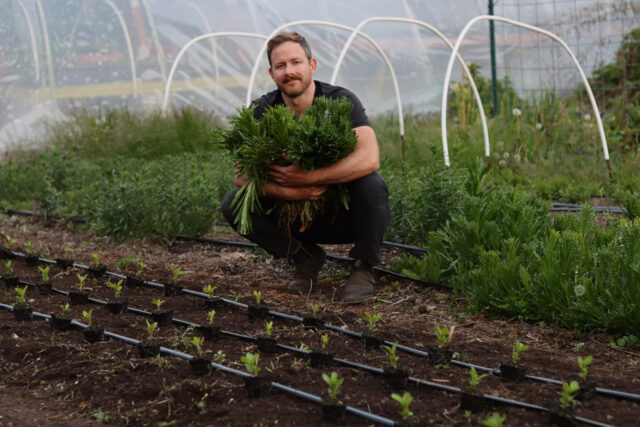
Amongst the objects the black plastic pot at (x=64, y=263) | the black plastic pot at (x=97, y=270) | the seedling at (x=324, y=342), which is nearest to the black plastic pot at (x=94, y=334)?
the seedling at (x=324, y=342)

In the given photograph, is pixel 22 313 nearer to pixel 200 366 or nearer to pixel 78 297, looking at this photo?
pixel 78 297

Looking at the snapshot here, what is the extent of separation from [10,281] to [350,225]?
1836 millimetres

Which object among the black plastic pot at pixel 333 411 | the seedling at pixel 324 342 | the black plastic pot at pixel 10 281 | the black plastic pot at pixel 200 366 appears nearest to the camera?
the black plastic pot at pixel 333 411

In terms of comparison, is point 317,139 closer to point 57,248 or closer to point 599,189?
point 57,248

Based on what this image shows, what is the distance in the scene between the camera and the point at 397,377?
2.30 m

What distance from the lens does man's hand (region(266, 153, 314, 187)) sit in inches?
128

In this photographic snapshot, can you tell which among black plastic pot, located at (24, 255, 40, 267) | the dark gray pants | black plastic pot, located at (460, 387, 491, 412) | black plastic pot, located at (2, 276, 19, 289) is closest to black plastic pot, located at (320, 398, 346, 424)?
black plastic pot, located at (460, 387, 491, 412)

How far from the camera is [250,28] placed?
33.9 feet

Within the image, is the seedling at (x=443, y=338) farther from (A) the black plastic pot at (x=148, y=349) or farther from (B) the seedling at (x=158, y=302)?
(B) the seedling at (x=158, y=302)

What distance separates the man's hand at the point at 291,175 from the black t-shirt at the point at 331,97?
366 millimetres

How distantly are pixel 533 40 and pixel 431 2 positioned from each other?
70.7 inches

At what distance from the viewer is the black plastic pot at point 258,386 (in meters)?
2.26

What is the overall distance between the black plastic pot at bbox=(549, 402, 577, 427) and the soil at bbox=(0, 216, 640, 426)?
5cm

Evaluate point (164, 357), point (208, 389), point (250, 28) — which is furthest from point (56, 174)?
point (250, 28)
